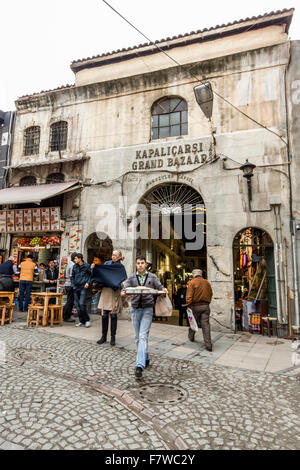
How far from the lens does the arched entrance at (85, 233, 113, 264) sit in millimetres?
11039

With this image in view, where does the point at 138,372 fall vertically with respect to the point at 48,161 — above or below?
below

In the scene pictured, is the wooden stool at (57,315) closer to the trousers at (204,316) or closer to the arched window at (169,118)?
the trousers at (204,316)

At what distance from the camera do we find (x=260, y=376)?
4.84 metres

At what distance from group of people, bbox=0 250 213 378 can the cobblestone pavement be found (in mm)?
635

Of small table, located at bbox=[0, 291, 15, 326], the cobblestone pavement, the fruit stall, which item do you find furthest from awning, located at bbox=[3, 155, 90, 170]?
the cobblestone pavement

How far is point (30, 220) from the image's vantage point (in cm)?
1197

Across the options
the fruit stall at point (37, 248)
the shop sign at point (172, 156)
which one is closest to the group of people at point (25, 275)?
the fruit stall at point (37, 248)

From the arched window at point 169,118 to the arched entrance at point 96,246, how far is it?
172 inches

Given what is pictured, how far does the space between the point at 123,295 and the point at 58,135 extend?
32.3ft

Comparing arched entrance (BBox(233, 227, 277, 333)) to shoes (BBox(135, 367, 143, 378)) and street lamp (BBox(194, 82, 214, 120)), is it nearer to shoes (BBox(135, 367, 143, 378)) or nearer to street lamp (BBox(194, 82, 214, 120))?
street lamp (BBox(194, 82, 214, 120))

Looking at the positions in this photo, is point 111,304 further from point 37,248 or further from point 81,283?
point 37,248

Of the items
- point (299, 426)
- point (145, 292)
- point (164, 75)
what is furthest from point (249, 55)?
point (299, 426)

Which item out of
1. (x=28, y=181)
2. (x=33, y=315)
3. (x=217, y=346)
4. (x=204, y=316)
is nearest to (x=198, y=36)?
(x=28, y=181)

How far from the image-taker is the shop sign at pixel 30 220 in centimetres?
1147
